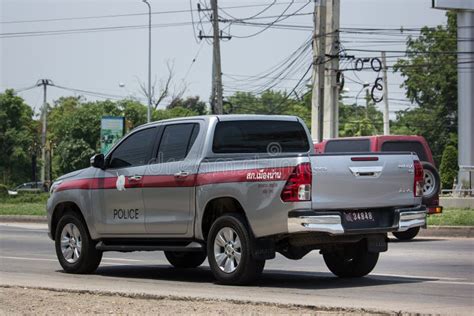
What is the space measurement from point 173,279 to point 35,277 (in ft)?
6.26

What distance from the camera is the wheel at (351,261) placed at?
470 inches

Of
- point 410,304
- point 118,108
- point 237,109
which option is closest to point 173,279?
point 410,304

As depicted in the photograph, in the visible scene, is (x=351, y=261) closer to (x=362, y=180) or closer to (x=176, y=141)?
(x=362, y=180)

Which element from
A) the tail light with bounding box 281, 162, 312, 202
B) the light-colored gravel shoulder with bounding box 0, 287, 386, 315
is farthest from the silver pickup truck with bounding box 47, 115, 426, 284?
the light-colored gravel shoulder with bounding box 0, 287, 386, 315

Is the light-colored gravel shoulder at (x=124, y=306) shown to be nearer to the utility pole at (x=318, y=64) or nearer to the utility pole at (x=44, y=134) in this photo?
the utility pole at (x=318, y=64)

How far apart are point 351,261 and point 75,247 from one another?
3.95m

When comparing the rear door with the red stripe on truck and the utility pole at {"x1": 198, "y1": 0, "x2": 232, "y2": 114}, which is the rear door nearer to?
the red stripe on truck

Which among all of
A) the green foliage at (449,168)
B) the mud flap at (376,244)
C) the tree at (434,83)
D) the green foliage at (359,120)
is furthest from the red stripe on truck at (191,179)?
the green foliage at (359,120)

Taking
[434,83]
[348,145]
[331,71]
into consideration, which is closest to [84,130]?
[434,83]

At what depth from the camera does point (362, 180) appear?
35.5 feet

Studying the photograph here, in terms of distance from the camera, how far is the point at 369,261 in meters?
11.9

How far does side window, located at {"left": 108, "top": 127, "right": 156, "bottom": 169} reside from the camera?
41.5ft

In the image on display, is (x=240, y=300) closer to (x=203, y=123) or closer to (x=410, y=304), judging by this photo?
(x=410, y=304)

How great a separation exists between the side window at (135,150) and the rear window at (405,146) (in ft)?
27.0
